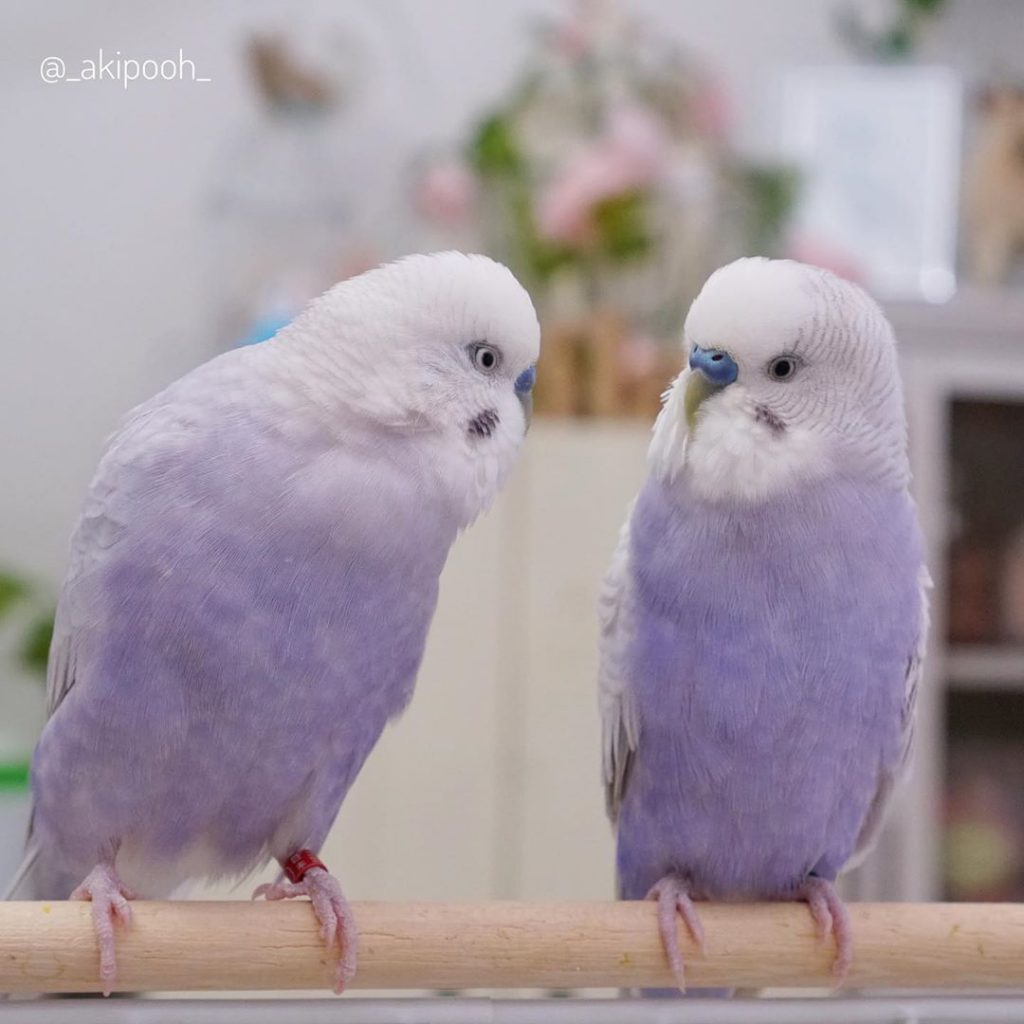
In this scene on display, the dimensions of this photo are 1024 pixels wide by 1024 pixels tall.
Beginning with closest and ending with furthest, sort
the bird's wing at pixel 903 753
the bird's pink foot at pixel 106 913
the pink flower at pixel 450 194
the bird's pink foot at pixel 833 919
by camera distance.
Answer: the bird's pink foot at pixel 106 913 → the bird's pink foot at pixel 833 919 → the bird's wing at pixel 903 753 → the pink flower at pixel 450 194

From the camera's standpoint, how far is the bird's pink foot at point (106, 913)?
98 centimetres

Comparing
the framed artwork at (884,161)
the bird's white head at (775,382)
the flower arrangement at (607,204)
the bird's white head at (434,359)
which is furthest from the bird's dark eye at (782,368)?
the framed artwork at (884,161)

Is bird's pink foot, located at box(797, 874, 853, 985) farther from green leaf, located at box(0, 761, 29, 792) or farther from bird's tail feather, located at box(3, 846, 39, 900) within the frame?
green leaf, located at box(0, 761, 29, 792)

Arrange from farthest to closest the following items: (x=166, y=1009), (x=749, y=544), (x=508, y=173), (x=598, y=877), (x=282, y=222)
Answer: (x=282, y=222), (x=508, y=173), (x=598, y=877), (x=749, y=544), (x=166, y=1009)

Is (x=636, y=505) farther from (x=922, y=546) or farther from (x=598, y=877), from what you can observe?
(x=598, y=877)

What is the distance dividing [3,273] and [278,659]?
6.38 feet

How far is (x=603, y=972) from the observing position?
1044 millimetres

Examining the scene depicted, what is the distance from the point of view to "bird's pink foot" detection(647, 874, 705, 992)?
3.47 ft

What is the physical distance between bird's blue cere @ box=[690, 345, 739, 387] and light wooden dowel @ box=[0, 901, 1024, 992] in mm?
430

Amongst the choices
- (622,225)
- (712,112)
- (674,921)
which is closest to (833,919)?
(674,921)

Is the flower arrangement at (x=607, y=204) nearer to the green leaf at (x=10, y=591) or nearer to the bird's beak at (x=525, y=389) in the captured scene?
the green leaf at (x=10, y=591)

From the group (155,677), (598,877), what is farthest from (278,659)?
(598,877)

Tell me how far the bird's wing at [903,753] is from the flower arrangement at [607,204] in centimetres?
125

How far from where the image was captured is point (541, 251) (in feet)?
8.02
